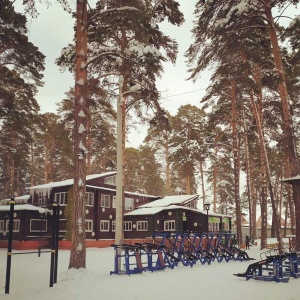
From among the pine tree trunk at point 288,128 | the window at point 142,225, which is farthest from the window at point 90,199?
the pine tree trunk at point 288,128

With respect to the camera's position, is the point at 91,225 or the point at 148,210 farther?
the point at 148,210

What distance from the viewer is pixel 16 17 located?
1677 cm

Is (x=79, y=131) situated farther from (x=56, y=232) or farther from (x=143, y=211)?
(x=143, y=211)

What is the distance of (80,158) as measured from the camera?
37.3ft

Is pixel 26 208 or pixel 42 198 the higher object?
pixel 42 198

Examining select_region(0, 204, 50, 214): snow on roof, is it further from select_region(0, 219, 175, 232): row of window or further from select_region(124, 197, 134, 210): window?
select_region(124, 197, 134, 210): window

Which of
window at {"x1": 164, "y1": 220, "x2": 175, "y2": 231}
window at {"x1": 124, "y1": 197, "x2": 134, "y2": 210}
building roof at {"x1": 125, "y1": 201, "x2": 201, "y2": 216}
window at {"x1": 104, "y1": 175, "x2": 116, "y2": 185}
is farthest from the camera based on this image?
A: window at {"x1": 124, "y1": 197, "x2": 134, "y2": 210}

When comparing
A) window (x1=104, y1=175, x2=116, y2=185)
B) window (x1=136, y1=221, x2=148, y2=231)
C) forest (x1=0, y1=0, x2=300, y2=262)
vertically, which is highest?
forest (x1=0, y1=0, x2=300, y2=262)

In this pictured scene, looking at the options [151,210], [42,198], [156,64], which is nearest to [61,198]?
[42,198]

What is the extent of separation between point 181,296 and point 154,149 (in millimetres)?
35271

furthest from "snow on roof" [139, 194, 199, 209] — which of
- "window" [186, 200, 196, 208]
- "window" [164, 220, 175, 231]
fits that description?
"window" [164, 220, 175, 231]

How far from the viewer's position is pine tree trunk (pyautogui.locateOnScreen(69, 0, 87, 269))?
1084cm

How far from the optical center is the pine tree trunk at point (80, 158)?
10.8 metres

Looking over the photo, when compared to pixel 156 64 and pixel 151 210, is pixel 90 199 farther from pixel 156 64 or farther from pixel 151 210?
pixel 156 64
